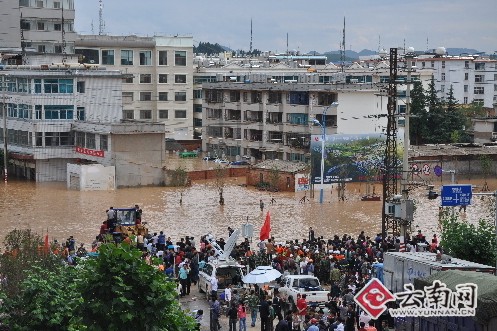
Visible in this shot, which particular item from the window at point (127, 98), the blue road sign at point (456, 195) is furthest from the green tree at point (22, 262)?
the window at point (127, 98)

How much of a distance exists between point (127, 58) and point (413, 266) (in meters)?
49.8

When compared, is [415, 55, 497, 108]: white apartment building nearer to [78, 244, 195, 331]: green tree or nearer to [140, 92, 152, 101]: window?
[140, 92, 152, 101]: window

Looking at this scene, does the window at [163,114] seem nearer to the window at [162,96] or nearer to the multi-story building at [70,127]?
the window at [162,96]

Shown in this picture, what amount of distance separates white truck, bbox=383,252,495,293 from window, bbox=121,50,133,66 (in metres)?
48.1

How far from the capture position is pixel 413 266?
19031 millimetres

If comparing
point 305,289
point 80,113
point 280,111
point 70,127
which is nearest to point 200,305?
point 305,289

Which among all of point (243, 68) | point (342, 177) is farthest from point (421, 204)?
point (243, 68)

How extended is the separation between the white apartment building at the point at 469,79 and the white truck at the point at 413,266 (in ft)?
229

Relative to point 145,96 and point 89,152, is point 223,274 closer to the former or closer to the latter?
point 89,152

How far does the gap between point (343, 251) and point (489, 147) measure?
101 feet

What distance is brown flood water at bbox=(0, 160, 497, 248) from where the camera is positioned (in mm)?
36969

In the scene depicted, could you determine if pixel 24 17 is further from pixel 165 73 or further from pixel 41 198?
pixel 41 198

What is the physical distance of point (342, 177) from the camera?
154ft

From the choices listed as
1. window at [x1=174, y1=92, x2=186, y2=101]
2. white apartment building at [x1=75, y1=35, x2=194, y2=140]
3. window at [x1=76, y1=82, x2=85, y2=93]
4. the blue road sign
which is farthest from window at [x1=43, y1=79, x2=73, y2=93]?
the blue road sign
